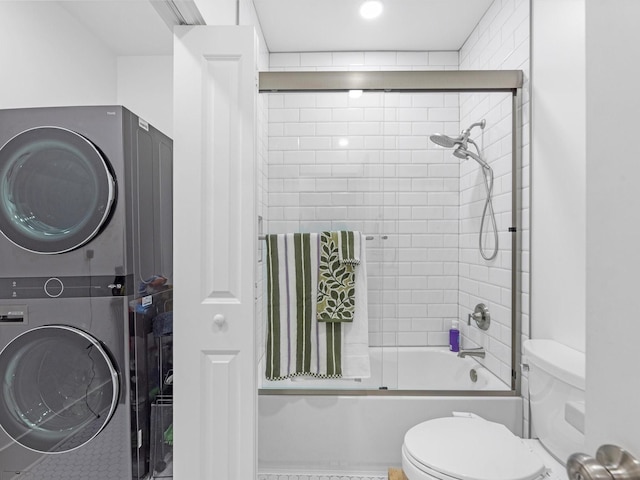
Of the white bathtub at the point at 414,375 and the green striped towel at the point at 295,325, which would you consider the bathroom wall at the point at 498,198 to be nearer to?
the white bathtub at the point at 414,375

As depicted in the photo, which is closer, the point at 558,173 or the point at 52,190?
the point at 52,190

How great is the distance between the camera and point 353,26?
2.45 meters

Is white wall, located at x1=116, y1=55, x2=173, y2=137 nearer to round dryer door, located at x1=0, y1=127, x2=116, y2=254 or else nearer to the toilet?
round dryer door, located at x1=0, y1=127, x2=116, y2=254

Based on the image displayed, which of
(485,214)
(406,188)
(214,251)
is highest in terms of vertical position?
(406,188)

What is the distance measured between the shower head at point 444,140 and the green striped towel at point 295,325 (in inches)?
36.9

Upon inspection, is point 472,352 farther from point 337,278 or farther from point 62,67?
point 62,67

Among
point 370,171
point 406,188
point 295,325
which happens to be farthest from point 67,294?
point 406,188

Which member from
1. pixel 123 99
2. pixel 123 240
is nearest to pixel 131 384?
pixel 123 240

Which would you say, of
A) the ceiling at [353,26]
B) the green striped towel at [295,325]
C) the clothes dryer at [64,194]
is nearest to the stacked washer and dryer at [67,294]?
the clothes dryer at [64,194]

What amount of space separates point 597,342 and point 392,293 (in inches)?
65.9

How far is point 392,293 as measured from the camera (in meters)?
2.09

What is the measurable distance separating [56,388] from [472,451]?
1525 millimetres

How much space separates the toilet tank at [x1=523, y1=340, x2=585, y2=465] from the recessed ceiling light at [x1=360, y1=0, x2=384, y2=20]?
6.68ft

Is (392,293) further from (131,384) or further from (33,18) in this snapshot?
(33,18)
